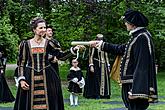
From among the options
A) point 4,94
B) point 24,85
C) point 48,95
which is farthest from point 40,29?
point 4,94

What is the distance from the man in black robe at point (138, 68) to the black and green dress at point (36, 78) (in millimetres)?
1512

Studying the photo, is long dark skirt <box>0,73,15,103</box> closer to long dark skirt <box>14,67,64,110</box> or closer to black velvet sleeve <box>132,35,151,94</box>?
long dark skirt <box>14,67,64,110</box>

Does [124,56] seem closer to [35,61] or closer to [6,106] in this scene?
[35,61]

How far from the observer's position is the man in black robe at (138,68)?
586 centimetres

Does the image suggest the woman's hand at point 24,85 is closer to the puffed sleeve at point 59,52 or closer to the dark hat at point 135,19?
the puffed sleeve at point 59,52

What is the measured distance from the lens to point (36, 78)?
736 centimetres

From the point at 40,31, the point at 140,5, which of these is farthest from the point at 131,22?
the point at 140,5

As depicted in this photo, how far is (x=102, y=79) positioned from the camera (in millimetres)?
14031

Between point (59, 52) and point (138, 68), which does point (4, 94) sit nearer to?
point (59, 52)

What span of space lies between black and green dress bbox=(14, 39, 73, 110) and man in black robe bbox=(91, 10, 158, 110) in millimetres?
1512

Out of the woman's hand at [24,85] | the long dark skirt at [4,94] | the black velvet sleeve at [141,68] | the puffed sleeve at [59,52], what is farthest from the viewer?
the long dark skirt at [4,94]

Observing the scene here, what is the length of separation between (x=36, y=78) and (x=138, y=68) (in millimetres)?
2035

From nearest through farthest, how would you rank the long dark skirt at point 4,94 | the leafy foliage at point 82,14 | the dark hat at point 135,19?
the dark hat at point 135,19
the long dark skirt at point 4,94
the leafy foliage at point 82,14

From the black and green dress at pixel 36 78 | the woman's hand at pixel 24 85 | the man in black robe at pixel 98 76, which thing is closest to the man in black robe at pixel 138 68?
the black and green dress at pixel 36 78
